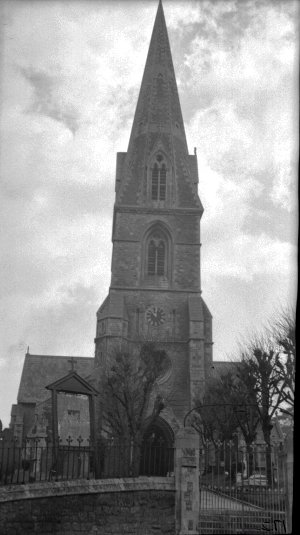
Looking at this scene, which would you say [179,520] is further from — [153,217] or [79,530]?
[153,217]

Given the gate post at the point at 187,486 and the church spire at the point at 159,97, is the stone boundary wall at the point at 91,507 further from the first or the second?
the church spire at the point at 159,97

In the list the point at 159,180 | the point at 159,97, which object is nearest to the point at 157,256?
the point at 159,180

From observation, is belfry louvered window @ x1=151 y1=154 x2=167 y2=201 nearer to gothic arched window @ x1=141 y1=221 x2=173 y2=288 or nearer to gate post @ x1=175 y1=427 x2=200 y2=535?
gothic arched window @ x1=141 y1=221 x2=173 y2=288

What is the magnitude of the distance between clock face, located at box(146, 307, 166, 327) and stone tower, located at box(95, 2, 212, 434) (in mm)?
73

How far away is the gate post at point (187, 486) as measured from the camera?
53.7 feet

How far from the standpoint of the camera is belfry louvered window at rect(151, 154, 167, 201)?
161 ft

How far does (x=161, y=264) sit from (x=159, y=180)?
7.65m

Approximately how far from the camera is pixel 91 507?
1612 cm

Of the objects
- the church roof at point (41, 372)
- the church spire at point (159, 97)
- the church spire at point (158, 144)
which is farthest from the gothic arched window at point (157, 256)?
the church roof at point (41, 372)

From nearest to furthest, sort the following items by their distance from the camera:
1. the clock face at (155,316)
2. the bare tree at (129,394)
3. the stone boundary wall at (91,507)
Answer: the stone boundary wall at (91,507)
the bare tree at (129,394)
the clock face at (155,316)

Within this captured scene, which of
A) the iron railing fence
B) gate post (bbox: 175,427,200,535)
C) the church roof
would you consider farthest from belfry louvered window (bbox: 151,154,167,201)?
gate post (bbox: 175,427,200,535)

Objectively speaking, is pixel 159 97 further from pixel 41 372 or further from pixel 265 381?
pixel 265 381

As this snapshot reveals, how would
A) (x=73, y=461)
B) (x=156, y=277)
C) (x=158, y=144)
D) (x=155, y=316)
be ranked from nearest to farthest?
(x=73, y=461) < (x=155, y=316) < (x=156, y=277) < (x=158, y=144)

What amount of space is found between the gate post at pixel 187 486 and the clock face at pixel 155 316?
1045 inches
